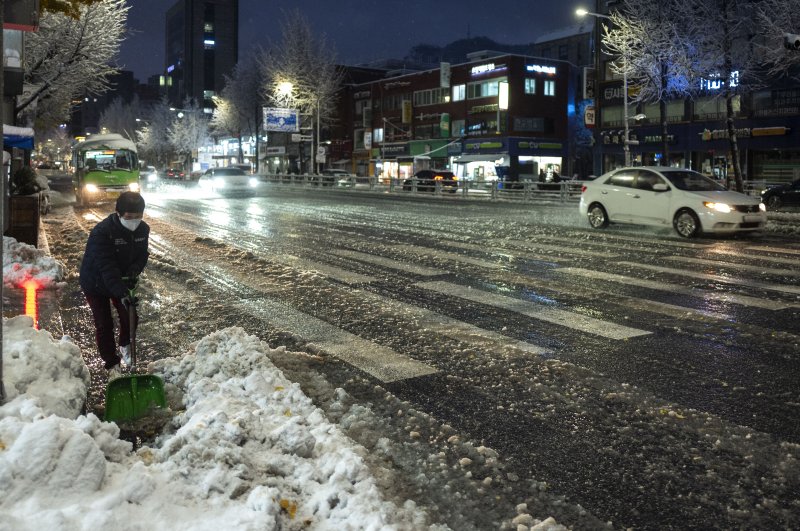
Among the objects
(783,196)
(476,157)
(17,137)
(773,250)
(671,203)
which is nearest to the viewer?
(773,250)

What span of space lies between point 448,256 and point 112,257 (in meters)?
8.27

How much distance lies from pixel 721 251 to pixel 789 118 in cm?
3638

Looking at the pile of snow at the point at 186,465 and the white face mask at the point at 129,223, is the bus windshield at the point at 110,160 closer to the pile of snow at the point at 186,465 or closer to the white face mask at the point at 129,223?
the white face mask at the point at 129,223

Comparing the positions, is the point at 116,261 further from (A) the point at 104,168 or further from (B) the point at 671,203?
(A) the point at 104,168

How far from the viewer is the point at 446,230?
1847 cm

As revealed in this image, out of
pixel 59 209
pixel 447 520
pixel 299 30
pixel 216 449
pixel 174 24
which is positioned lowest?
pixel 447 520

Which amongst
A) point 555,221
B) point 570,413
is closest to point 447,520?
point 570,413

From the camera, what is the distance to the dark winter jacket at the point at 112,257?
5258 mm

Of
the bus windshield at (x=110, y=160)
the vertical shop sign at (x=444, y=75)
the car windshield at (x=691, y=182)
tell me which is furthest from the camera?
the vertical shop sign at (x=444, y=75)

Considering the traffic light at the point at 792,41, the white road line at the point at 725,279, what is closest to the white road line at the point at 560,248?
the white road line at the point at 725,279

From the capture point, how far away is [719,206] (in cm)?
1573

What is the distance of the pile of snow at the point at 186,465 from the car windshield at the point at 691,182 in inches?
543

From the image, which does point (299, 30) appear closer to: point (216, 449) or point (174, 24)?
point (216, 449)

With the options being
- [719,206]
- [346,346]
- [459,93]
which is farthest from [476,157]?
[346,346]
